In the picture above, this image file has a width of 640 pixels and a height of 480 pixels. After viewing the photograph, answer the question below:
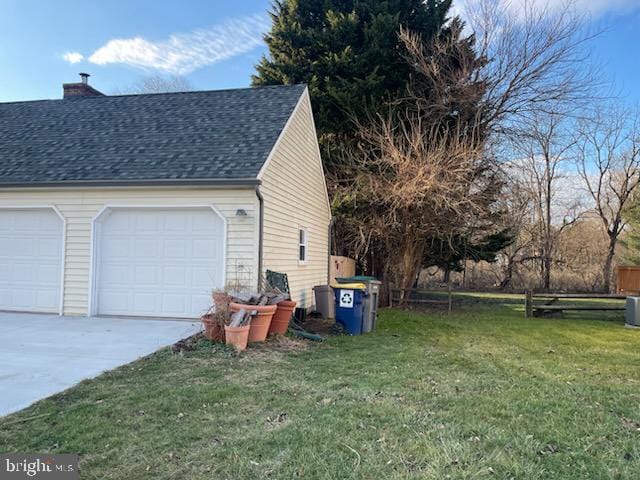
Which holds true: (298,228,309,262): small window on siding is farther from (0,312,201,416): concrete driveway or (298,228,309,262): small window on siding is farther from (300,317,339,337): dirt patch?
(0,312,201,416): concrete driveway

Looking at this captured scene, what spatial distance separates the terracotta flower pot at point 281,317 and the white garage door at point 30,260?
4.66 meters

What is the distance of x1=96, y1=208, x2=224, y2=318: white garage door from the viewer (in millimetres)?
8602

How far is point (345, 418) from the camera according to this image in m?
3.93

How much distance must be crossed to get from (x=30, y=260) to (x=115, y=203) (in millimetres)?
2313

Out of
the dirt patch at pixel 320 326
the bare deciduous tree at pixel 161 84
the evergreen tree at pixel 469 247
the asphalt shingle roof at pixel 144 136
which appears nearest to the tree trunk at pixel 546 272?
the evergreen tree at pixel 469 247

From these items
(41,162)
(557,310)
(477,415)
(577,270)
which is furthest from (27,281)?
(577,270)

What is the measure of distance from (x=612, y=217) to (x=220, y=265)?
2514cm

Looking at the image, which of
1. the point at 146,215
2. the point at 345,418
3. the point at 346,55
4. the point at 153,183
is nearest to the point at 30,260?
the point at 146,215

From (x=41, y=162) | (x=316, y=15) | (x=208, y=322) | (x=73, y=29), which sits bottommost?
(x=208, y=322)

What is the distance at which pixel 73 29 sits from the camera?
48.5 feet

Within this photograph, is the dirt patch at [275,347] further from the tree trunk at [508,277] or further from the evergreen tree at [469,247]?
the tree trunk at [508,277]

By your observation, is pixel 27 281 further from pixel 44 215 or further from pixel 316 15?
pixel 316 15

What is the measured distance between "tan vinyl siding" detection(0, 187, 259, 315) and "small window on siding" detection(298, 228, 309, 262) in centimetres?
301

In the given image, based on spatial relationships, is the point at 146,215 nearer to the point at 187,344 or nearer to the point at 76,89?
the point at 187,344
